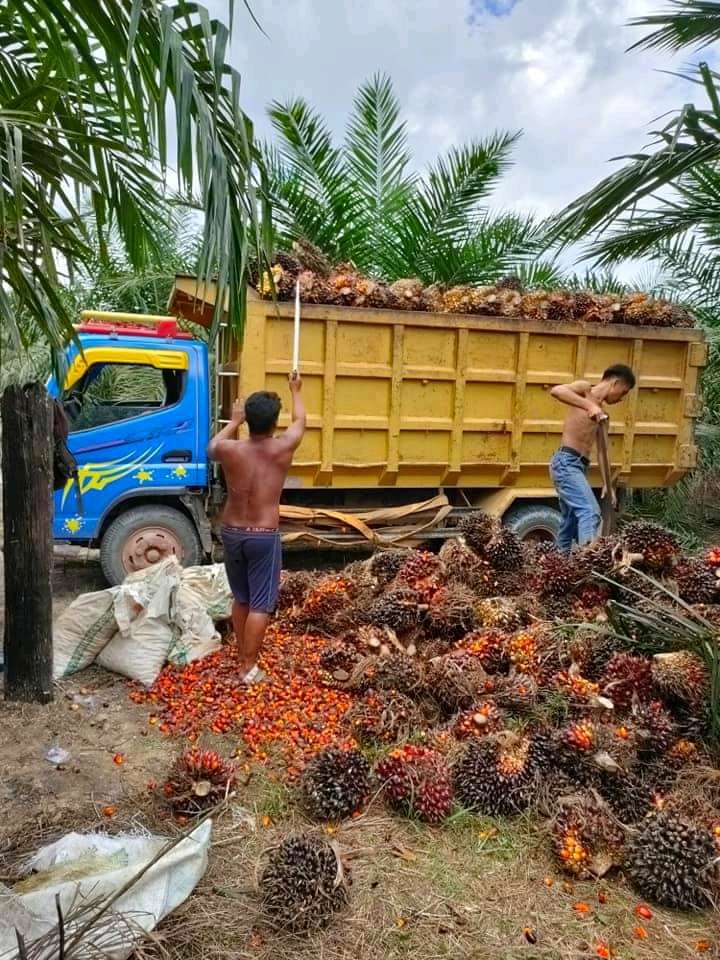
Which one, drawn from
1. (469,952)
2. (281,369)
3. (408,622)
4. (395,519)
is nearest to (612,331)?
(395,519)

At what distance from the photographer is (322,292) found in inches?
249

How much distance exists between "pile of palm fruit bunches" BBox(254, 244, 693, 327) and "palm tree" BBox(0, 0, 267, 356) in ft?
10.0

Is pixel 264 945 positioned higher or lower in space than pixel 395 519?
lower

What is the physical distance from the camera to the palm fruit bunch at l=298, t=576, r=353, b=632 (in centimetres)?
484

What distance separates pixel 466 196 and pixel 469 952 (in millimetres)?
8521

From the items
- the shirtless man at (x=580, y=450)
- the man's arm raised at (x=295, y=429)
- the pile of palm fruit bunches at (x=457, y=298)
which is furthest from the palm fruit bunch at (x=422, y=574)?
the pile of palm fruit bunches at (x=457, y=298)

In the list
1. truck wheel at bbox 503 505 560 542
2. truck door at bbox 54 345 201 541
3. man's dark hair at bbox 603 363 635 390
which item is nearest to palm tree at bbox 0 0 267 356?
truck door at bbox 54 345 201 541

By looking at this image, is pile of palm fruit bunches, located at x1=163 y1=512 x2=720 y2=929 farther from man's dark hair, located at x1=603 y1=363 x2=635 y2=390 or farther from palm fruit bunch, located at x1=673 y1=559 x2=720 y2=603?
man's dark hair, located at x1=603 y1=363 x2=635 y2=390

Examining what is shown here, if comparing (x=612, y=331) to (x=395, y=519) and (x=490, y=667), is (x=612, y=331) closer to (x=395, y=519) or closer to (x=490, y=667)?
(x=395, y=519)

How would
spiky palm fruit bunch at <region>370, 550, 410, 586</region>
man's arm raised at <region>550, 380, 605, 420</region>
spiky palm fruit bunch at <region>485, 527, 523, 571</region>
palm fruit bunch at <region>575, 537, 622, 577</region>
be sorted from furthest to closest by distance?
man's arm raised at <region>550, 380, 605, 420</region>, spiky palm fruit bunch at <region>370, 550, 410, 586</region>, spiky palm fruit bunch at <region>485, 527, 523, 571</region>, palm fruit bunch at <region>575, 537, 622, 577</region>

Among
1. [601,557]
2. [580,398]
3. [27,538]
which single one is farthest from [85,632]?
[580,398]

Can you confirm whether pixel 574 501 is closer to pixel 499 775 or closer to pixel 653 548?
pixel 653 548

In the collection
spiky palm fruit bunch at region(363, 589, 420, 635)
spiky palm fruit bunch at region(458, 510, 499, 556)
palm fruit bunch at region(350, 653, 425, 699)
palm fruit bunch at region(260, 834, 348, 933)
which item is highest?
spiky palm fruit bunch at region(458, 510, 499, 556)

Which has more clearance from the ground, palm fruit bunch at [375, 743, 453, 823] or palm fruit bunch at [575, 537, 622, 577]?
palm fruit bunch at [575, 537, 622, 577]
